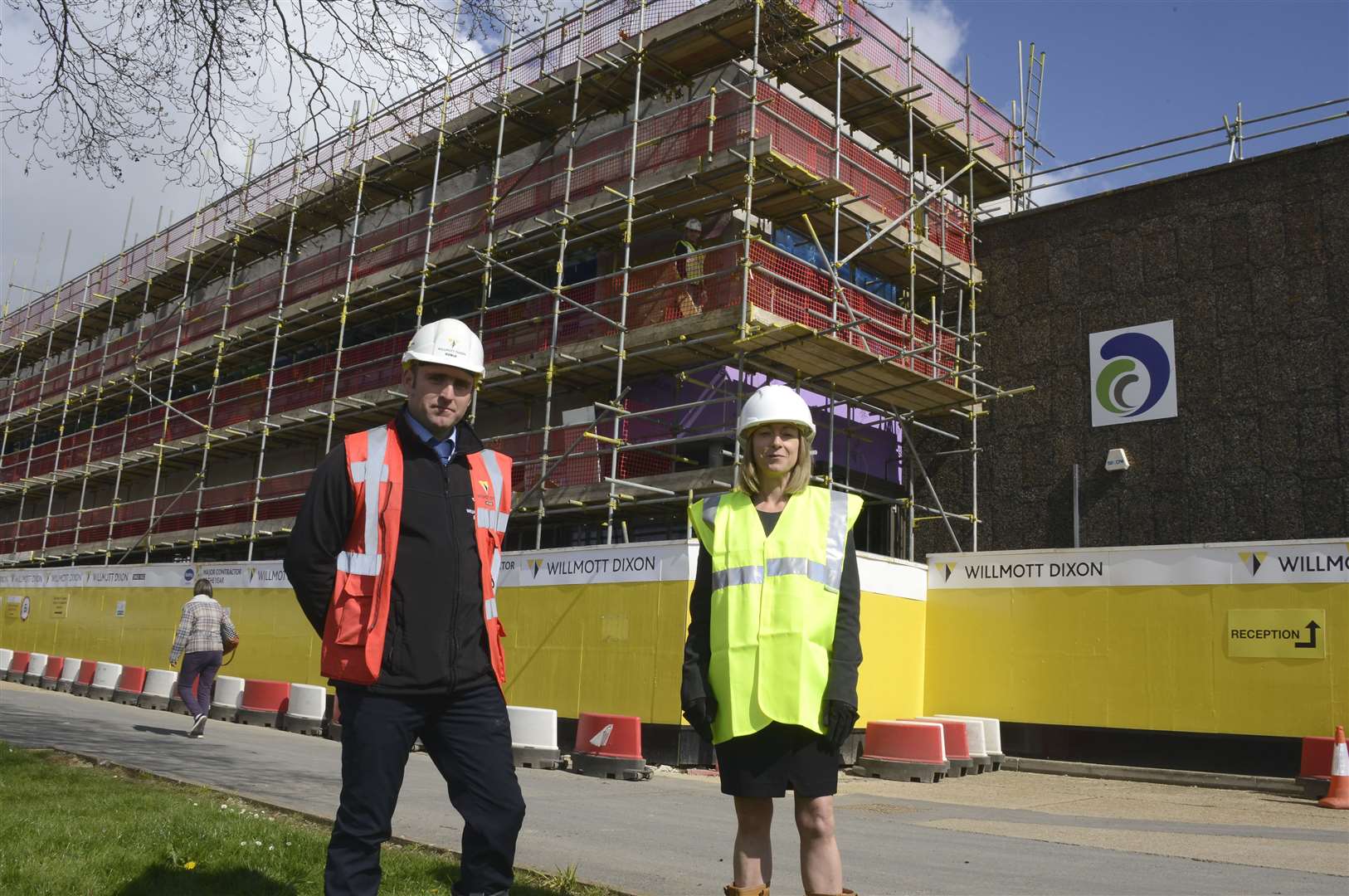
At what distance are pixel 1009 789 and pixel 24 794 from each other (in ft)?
29.5

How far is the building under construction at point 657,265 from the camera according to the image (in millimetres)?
18062

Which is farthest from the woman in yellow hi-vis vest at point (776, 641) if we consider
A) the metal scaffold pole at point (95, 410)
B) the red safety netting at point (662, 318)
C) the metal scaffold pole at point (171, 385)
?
the metal scaffold pole at point (95, 410)

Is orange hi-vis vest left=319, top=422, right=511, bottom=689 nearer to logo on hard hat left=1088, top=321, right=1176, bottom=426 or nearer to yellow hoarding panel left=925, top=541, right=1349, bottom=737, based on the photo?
yellow hoarding panel left=925, top=541, right=1349, bottom=737

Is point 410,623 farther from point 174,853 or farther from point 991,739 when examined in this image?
point 991,739

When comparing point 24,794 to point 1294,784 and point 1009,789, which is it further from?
point 1294,784

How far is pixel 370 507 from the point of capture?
3.89 metres

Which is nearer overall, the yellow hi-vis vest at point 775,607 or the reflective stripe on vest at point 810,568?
the yellow hi-vis vest at point 775,607

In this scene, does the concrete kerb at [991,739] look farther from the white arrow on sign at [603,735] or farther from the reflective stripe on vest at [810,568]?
the reflective stripe on vest at [810,568]

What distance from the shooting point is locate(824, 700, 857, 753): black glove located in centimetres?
387

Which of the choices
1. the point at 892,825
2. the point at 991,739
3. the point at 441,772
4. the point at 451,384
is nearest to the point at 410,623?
the point at 441,772

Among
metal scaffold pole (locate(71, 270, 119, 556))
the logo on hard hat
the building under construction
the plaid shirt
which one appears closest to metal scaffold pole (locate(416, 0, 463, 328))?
the building under construction

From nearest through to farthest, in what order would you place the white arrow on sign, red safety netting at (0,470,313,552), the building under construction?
the white arrow on sign, the building under construction, red safety netting at (0,470,313,552)

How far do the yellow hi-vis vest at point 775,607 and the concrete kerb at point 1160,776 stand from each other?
34.1 ft

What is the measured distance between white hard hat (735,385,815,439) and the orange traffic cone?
352 inches
